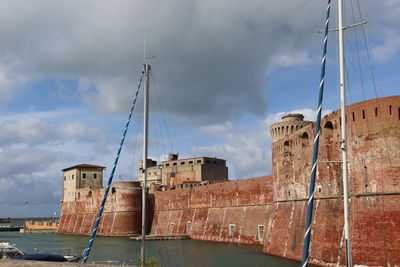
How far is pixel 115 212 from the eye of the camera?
207ft

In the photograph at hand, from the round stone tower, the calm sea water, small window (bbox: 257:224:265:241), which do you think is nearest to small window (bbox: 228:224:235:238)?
the calm sea water

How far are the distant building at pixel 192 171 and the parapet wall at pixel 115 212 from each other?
12.4 metres

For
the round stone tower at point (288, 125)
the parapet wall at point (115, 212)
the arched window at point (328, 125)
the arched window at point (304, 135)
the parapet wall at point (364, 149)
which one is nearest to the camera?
the parapet wall at point (364, 149)

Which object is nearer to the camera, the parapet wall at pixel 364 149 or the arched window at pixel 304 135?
the parapet wall at pixel 364 149

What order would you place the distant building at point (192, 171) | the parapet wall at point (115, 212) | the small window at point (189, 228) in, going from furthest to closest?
the distant building at point (192, 171)
the parapet wall at point (115, 212)
the small window at point (189, 228)

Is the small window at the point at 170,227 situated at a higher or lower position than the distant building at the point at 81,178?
lower

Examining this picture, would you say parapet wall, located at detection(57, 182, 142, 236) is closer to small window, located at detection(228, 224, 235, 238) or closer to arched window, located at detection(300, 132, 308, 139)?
small window, located at detection(228, 224, 235, 238)

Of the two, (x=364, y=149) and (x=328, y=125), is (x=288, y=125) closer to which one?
(x=328, y=125)

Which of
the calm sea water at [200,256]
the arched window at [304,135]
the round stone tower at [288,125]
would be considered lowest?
the calm sea water at [200,256]

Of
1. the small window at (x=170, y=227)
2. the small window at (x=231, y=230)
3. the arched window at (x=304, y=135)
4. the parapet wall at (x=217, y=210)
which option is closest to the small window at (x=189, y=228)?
the parapet wall at (x=217, y=210)

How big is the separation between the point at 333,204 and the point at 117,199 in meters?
Result: 43.0

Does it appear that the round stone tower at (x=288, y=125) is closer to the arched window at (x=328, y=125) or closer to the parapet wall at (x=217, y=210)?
the parapet wall at (x=217, y=210)

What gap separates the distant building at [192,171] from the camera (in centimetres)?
8081

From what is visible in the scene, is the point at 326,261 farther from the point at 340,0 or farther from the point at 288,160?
the point at 340,0
